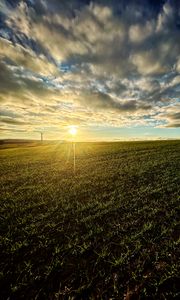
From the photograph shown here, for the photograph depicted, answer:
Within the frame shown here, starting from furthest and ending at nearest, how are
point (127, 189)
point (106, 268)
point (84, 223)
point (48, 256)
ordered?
point (127, 189) → point (84, 223) → point (48, 256) → point (106, 268)

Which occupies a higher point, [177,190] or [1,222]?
[177,190]

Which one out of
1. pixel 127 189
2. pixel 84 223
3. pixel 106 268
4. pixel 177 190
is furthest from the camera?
pixel 127 189

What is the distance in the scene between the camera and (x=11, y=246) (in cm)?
609

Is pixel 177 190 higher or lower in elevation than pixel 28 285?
higher

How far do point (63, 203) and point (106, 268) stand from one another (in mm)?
5303

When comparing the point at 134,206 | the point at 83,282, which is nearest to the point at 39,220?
the point at 83,282

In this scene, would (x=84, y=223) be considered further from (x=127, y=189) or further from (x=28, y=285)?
(x=127, y=189)

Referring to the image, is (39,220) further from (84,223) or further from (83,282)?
(83,282)

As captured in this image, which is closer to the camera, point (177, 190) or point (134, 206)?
point (134, 206)

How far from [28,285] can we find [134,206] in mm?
5974

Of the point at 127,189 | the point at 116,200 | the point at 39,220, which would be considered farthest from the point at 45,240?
the point at 127,189

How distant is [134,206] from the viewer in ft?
29.0

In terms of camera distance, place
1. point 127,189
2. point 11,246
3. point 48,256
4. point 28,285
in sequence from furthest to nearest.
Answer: point 127,189 < point 11,246 < point 48,256 < point 28,285

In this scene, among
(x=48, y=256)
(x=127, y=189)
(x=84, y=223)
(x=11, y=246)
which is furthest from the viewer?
(x=127, y=189)
